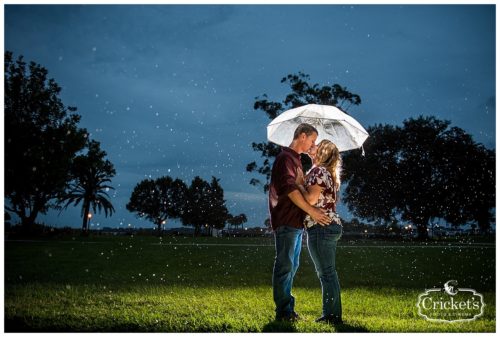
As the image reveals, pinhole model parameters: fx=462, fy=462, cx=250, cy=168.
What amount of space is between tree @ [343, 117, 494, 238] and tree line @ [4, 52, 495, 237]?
0.25 feet

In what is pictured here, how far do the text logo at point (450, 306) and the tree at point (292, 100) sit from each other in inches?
913

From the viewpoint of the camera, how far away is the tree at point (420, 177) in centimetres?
3669

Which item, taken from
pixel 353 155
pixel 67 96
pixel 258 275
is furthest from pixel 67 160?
pixel 258 275

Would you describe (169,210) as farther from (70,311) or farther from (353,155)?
(70,311)

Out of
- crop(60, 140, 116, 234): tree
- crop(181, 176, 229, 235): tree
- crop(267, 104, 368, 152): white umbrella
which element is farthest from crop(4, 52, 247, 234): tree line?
crop(181, 176, 229, 235): tree

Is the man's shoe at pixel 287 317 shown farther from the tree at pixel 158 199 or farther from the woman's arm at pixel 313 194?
the tree at pixel 158 199

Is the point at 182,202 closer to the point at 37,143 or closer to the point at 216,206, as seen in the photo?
the point at 216,206

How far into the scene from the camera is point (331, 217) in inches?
195

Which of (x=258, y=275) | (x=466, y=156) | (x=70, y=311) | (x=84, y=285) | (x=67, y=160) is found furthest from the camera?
(x=466, y=156)

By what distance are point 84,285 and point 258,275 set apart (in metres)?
3.75

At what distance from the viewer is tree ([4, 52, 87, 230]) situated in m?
25.8

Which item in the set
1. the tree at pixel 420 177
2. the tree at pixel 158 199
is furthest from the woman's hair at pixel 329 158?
the tree at pixel 158 199

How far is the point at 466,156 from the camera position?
3738cm

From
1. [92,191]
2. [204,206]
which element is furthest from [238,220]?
[92,191]
